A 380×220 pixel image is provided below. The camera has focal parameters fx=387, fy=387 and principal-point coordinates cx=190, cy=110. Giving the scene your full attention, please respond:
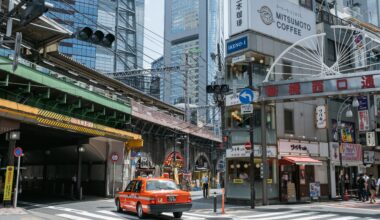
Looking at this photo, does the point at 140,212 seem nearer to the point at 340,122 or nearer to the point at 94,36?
the point at 94,36

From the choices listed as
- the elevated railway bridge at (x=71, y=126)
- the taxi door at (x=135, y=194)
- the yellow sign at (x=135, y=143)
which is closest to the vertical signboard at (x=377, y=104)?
the elevated railway bridge at (x=71, y=126)

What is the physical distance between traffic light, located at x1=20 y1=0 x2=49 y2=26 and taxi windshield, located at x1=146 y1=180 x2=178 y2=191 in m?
8.35

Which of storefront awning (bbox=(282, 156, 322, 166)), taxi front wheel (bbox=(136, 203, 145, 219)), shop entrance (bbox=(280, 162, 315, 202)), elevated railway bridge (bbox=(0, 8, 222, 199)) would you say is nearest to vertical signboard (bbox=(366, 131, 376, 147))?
shop entrance (bbox=(280, 162, 315, 202))

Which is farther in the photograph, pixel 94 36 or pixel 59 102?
pixel 59 102

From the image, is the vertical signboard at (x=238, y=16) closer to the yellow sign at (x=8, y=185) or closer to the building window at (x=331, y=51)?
the building window at (x=331, y=51)

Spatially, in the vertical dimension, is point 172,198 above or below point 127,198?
above

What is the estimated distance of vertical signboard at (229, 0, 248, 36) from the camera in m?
25.9

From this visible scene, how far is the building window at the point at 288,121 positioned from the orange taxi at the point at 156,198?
1228cm

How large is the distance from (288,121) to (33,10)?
2020 centimetres

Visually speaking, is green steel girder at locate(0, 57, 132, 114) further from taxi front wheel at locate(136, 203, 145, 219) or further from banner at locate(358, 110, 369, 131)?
banner at locate(358, 110, 369, 131)

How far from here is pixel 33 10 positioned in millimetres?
9906

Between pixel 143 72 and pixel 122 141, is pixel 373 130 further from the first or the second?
pixel 143 72

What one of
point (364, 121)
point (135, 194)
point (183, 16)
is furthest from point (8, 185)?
point (183, 16)

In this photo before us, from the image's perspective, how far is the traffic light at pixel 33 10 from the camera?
961 cm
